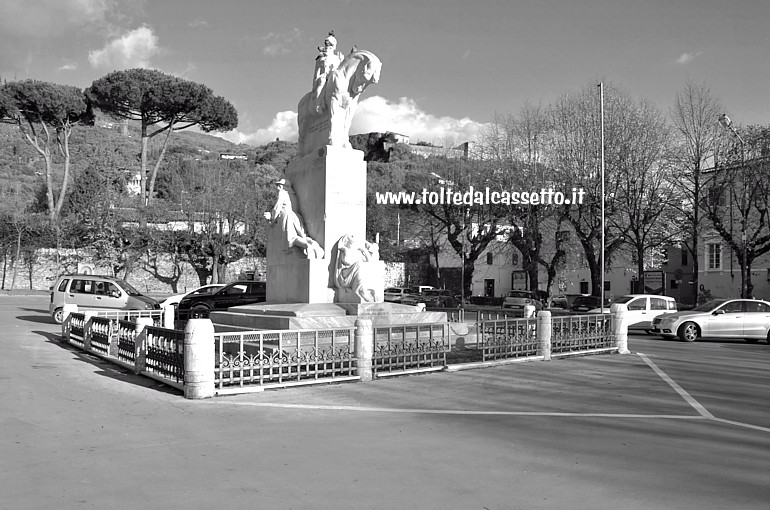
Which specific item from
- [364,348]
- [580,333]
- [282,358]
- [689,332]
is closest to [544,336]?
[580,333]

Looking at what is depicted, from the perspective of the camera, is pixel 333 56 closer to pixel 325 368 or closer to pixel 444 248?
pixel 325 368

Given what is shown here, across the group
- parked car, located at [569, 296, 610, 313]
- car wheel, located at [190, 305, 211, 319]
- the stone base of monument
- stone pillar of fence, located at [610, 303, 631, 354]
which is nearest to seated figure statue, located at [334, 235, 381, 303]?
the stone base of monument

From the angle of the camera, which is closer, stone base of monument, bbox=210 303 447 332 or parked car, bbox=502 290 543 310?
stone base of monument, bbox=210 303 447 332

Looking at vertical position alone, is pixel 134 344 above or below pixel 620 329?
above

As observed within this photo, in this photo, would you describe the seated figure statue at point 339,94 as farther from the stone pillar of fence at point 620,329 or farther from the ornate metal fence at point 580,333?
the stone pillar of fence at point 620,329

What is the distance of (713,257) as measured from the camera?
160ft

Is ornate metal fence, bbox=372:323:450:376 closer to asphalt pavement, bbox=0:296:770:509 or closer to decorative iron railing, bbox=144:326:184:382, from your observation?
asphalt pavement, bbox=0:296:770:509

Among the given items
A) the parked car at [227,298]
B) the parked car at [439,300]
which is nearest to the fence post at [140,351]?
the parked car at [227,298]

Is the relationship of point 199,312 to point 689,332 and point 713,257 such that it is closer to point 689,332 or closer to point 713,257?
point 689,332

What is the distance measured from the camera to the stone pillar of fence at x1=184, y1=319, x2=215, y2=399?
30.6 feet

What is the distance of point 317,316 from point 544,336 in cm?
530

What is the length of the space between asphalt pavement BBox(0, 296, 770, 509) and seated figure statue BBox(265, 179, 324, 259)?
3.56 meters

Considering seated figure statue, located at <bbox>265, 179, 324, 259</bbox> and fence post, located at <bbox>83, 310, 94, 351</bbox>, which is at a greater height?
seated figure statue, located at <bbox>265, 179, 324, 259</bbox>

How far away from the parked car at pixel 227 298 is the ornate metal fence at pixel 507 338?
36.1 ft
